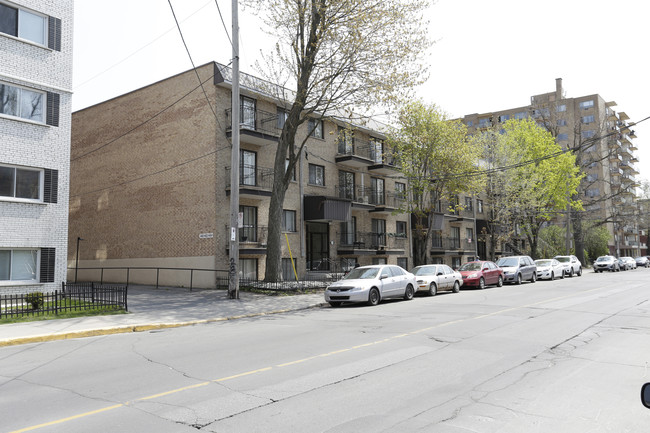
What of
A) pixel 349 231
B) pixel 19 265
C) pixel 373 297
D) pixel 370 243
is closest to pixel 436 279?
pixel 373 297

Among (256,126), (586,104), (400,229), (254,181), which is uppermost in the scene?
(586,104)

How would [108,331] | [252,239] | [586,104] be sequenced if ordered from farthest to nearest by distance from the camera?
[586,104], [252,239], [108,331]

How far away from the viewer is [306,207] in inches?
1127

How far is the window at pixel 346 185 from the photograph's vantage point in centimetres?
3219

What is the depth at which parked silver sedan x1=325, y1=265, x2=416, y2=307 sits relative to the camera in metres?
17.1

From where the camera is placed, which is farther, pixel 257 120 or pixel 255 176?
pixel 257 120

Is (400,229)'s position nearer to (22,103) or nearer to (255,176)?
(255,176)

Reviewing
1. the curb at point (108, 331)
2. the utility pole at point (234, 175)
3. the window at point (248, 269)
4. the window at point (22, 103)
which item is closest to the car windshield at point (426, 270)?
the window at point (248, 269)

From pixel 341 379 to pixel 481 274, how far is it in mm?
21056

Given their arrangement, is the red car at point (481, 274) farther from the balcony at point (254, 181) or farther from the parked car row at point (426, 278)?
the balcony at point (254, 181)

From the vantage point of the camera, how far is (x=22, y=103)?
1733 cm

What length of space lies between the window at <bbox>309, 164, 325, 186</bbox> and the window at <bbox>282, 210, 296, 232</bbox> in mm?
2816

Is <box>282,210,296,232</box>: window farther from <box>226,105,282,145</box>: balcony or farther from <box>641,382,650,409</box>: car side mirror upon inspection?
<box>641,382,650,409</box>: car side mirror

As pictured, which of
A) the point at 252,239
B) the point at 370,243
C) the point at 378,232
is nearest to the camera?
the point at 252,239
